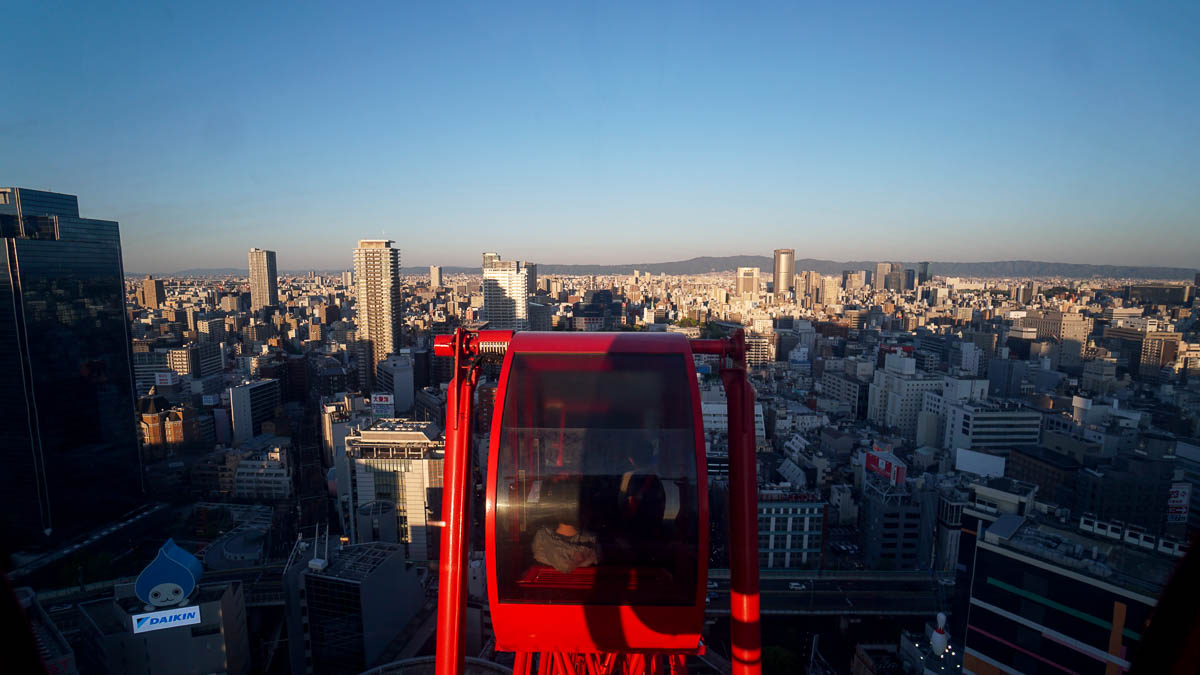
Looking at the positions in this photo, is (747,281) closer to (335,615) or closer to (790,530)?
(790,530)

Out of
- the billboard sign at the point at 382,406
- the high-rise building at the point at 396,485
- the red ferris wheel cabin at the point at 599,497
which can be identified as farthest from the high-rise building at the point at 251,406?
the red ferris wheel cabin at the point at 599,497

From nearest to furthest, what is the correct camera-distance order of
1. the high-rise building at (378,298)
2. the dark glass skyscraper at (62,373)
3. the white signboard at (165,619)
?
1. the white signboard at (165,619)
2. the dark glass skyscraper at (62,373)
3. the high-rise building at (378,298)

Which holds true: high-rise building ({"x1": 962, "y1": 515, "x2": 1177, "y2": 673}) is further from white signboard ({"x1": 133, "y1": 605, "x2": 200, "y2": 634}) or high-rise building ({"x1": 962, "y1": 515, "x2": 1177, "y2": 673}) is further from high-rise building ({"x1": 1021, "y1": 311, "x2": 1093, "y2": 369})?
high-rise building ({"x1": 1021, "y1": 311, "x2": 1093, "y2": 369})

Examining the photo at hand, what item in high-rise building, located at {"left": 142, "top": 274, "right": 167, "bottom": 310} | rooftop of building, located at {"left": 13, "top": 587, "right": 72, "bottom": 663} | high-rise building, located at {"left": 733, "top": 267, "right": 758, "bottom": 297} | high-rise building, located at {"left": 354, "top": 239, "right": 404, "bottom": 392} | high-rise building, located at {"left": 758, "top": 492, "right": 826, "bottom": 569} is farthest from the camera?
high-rise building, located at {"left": 733, "top": 267, "right": 758, "bottom": 297}

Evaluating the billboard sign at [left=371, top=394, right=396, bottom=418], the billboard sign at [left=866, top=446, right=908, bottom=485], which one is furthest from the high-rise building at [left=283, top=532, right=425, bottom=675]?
the billboard sign at [left=866, top=446, right=908, bottom=485]

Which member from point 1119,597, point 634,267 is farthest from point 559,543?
point 634,267

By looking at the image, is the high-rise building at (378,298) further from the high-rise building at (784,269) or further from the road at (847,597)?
the high-rise building at (784,269)
